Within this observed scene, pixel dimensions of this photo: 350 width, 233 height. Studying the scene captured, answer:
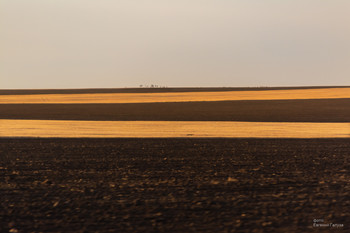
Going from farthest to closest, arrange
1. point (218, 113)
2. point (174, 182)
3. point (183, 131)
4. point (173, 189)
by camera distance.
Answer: point (218, 113) < point (183, 131) < point (174, 182) < point (173, 189)

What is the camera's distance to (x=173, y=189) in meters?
9.11

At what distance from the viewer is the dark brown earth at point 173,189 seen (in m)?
6.89

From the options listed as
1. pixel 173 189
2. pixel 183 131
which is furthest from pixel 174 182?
pixel 183 131

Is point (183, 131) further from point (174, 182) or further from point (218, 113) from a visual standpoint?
point (174, 182)

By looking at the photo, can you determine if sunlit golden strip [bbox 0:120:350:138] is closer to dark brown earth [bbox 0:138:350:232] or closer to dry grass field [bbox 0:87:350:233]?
A: dry grass field [bbox 0:87:350:233]

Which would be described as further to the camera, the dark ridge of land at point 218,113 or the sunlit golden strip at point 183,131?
the dark ridge of land at point 218,113

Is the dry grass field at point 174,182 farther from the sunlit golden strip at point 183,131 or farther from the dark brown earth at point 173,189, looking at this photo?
the sunlit golden strip at point 183,131

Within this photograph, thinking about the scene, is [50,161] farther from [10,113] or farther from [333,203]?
[10,113]

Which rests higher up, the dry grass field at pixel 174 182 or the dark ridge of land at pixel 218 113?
the dry grass field at pixel 174 182

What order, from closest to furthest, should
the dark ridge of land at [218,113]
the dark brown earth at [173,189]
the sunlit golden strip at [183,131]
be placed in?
1. the dark brown earth at [173,189]
2. the sunlit golden strip at [183,131]
3. the dark ridge of land at [218,113]

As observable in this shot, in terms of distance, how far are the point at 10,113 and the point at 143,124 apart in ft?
50.1

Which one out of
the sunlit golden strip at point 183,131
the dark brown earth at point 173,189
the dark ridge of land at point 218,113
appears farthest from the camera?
the dark ridge of land at point 218,113

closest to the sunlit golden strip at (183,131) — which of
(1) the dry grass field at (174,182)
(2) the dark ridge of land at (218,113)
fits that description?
(1) the dry grass field at (174,182)

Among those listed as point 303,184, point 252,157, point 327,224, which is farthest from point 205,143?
point 327,224
